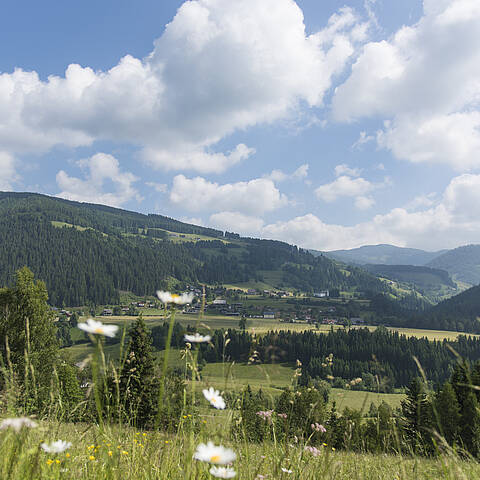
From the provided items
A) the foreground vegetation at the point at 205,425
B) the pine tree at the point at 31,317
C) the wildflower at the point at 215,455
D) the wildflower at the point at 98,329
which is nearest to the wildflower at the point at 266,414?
the foreground vegetation at the point at 205,425

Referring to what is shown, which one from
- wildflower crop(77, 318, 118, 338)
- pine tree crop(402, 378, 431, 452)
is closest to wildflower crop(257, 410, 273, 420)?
pine tree crop(402, 378, 431, 452)

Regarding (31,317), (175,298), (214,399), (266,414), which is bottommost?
(31,317)

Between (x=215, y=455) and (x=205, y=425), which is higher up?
(x=215, y=455)

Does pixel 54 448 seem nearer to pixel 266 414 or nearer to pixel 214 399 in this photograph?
pixel 214 399

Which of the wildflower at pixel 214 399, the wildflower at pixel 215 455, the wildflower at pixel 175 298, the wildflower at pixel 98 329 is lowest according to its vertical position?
the wildflower at pixel 215 455

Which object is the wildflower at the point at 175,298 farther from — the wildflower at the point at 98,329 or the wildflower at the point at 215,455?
the wildflower at the point at 215,455

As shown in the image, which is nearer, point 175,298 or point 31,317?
point 175,298

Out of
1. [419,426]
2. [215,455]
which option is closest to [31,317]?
[215,455]

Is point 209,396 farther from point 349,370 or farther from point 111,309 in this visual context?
point 111,309

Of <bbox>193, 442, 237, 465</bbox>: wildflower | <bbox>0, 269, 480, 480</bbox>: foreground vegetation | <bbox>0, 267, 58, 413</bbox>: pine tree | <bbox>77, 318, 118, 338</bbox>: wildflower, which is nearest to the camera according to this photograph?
<bbox>193, 442, 237, 465</bbox>: wildflower

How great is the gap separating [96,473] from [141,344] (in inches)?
900

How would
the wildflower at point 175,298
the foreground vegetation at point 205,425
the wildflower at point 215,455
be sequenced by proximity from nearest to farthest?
the wildflower at point 215,455 < the wildflower at point 175,298 < the foreground vegetation at point 205,425

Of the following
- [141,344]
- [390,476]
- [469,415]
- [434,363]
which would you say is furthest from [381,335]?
[390,476]

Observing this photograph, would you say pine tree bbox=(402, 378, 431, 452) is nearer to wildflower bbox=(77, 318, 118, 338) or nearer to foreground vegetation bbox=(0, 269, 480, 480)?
foreground vegetation bbox=(0, 269, 480, 480)
